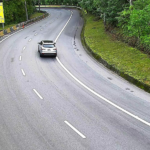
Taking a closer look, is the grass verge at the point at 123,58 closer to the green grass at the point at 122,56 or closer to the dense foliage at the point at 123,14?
the green grass at the point at 122,56

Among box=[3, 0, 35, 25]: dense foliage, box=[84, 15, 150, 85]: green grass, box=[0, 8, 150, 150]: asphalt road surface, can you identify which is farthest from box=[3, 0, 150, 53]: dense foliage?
box=[0, 8, 150, 150]: asphalt road surface

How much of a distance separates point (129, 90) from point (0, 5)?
33414 millimetres

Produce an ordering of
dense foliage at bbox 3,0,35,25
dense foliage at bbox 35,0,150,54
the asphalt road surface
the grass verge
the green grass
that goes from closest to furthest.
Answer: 1. the asphalt road surface
2. the grass verge
3. the green grass
4. dense foliage at bbox 35,0,150,54
5. dense foliage at bbox 3,0,35,25

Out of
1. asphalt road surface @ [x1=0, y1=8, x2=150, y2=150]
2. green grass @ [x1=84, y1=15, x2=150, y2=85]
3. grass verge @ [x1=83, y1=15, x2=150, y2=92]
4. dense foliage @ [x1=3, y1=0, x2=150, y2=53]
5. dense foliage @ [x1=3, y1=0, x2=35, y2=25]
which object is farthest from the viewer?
dense foliage @ [x1=3, y1=0, x2=35, y2=25]

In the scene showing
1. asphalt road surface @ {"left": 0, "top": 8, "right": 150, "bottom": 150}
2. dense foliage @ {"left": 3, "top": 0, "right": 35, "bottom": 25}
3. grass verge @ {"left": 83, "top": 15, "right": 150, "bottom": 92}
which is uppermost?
dense foliage @ {"left": 3, "top": 0, "right": 35, "bottom": 25}

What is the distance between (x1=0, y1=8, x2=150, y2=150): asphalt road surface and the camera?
10.2 m

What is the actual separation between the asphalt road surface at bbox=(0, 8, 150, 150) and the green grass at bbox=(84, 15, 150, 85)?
107 centimetres

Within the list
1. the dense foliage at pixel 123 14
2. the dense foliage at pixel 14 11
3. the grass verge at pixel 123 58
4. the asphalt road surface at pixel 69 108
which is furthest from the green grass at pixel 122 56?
the dense foliage at pixel 14 11

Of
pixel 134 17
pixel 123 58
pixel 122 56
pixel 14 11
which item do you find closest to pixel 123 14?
pixel 134 17

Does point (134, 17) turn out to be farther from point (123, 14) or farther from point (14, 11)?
point (14, 11)

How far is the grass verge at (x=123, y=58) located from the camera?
58.0 feet

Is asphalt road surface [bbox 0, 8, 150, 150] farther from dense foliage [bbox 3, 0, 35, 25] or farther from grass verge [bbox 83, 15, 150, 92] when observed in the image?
dense foliage [bbox 3, 0, 35, 25]

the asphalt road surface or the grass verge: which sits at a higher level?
the grass verge

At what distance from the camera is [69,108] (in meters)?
13.5
